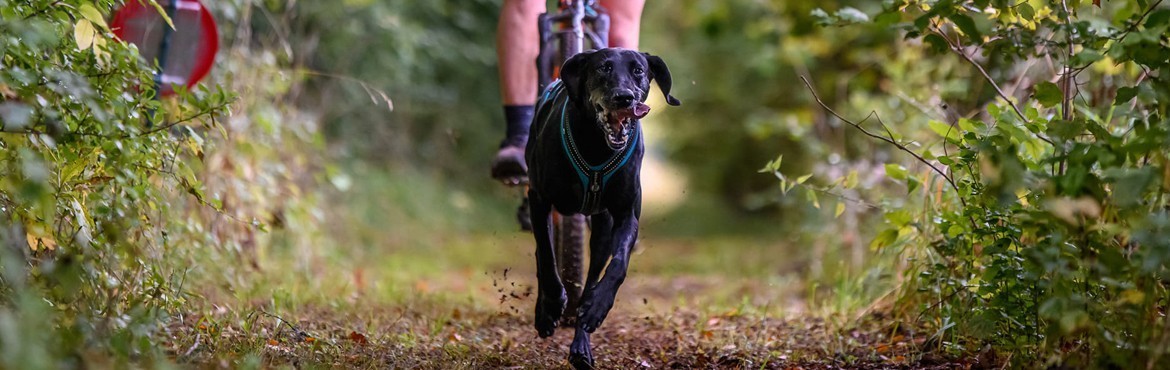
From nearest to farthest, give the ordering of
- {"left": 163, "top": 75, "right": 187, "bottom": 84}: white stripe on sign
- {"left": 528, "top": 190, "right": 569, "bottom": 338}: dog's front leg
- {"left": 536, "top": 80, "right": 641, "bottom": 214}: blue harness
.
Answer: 1. {"left": 536, "top": 80, "right": 641, "bottom": 214}: blue harness
2. {"left": 528, "top": 190, "right": 569, "bottom": 338}: dog's front leg
3. {"left": 163, "top": 75, "right": 187, "bottom": 84}: white stripe on sign

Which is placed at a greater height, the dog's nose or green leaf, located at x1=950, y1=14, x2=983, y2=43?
green leaf, located at x1=950, y1=14, x2=983, y2=43

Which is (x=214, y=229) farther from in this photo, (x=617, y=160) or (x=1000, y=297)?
(x=1000, y=297)

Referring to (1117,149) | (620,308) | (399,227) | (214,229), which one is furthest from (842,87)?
(1117,149)

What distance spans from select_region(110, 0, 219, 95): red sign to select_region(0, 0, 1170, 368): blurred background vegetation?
9.3 inches

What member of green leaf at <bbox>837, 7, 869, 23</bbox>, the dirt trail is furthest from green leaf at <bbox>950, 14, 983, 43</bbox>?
the dirt trail

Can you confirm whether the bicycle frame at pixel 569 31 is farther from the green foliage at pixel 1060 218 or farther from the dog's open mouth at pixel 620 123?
the dog's open mouth at pixel 620 123

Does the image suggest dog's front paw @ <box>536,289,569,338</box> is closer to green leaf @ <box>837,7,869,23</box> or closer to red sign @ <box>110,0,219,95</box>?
green leaf @ <box>837,7,869,23</box>

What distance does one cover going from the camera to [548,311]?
3641 mm

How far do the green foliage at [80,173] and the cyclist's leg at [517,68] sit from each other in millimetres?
1283

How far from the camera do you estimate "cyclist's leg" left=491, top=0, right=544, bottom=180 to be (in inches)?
173

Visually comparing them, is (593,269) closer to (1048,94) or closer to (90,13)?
(1048,94)

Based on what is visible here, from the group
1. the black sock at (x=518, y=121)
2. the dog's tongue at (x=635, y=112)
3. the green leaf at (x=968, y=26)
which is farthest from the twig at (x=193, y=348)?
the green leaf at (x=968, y=26)

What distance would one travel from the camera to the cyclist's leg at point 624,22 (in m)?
4.43

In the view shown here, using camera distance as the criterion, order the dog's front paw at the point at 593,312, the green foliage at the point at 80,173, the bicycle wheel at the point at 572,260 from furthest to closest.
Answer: the bicycle wheel at the point at 572,260 → the dog's front paw at the point at 593,312 → the green foliage at the point at 80,173
